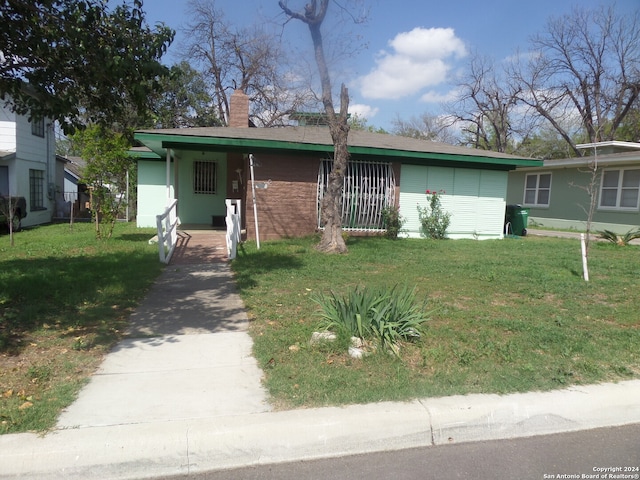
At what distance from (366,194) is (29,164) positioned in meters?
13.8

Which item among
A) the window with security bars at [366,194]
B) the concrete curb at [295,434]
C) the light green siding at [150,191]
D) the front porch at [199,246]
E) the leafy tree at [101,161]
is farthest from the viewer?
the light green siding at [150,191]

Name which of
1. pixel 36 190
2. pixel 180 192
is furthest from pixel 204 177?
pixel 36 190

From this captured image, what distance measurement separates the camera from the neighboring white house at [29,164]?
17.1 metres

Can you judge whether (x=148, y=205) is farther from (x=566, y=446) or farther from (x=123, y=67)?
(x=566, y=446)

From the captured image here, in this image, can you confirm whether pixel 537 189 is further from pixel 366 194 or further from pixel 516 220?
pixel 366 194

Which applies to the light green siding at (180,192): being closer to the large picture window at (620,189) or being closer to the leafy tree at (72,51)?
the leafy tree at (72,51)

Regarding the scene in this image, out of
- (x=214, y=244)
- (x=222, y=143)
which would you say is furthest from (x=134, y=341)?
(x=222, y=143)

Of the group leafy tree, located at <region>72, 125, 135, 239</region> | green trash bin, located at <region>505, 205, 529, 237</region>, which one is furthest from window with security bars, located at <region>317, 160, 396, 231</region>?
leafy tree, located at <region>72, 125, 135, 239</region>

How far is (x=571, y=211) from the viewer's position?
20.9 m

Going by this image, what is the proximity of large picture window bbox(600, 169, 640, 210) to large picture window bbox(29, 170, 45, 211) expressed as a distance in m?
23.7

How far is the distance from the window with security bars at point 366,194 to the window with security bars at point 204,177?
18.4 ft

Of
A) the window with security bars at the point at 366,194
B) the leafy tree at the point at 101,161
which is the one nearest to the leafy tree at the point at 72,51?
the leafy tree at the point at 101,161

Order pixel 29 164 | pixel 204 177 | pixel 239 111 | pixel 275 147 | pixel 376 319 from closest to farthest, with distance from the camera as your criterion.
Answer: pixel 376 319, pixel 275 147, pixel 239 111, pixel 204 177, pixel 29 164

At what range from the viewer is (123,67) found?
16.4ft
